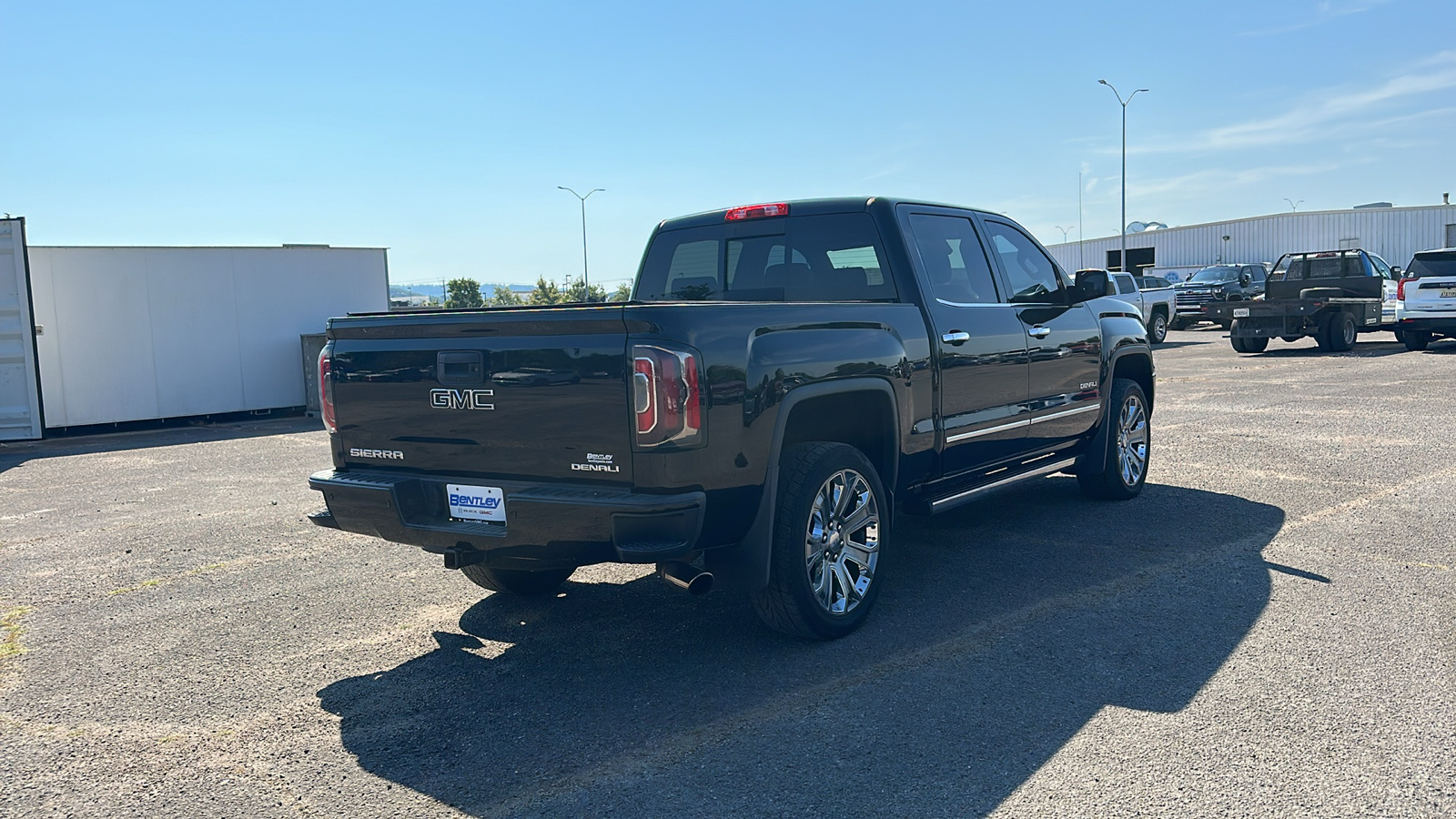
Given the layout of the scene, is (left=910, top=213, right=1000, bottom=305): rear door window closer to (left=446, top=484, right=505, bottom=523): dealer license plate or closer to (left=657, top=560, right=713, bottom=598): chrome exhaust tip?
(left=657, top=560, right=713, bottom=598): chrome exhaust tip


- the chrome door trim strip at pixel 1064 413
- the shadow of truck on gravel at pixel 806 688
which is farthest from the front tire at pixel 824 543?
the chrome door trim strip at pixel 1064 413

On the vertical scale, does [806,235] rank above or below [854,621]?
above

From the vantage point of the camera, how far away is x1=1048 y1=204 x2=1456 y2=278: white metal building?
166 feet

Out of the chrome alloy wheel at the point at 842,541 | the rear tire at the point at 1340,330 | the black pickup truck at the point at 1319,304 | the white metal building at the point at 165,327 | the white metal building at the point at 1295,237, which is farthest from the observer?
the white metal building at the point at 1295,237

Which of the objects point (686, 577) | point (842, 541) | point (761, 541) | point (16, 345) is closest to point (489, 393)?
point (686, 577)

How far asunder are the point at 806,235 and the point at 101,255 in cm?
1385

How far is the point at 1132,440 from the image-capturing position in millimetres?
7680

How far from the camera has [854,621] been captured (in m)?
4.85

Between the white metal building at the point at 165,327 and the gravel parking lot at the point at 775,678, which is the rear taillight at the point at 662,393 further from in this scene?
the white metal building at the point at 165,327

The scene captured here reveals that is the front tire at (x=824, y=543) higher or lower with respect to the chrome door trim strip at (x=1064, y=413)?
lower

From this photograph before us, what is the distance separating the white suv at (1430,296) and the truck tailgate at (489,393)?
21.9 metres

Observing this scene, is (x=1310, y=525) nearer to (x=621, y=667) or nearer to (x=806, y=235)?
(x=806, y=235)

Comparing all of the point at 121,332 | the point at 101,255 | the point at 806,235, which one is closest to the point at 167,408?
the point at 121,332

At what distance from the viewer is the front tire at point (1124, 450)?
24.2 ft
